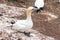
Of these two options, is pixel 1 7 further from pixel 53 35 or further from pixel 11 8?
pixel 53 35

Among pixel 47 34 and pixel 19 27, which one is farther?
pixel 47 34

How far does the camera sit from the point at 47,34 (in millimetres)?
10734

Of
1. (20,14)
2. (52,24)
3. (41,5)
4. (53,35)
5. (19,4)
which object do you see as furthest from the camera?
(19,4)

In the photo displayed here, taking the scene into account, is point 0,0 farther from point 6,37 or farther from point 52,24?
point 6,37

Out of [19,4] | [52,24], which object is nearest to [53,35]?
[52,24]

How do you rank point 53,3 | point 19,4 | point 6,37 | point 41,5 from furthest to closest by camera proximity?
point 53,3 → point 19,4 → point 41,5 → point 6,37

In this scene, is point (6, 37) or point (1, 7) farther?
point (1, 7)

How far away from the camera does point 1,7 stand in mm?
14164

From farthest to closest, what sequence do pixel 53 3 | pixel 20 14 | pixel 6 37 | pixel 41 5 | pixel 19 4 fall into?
pixel 53 3, pixel 19 4, pixel 41 5, pixel 20 14, pixel 6 37

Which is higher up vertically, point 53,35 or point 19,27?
point 19,27

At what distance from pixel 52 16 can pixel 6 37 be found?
541 centimetres

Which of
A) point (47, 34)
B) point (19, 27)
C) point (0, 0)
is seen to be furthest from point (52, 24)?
point (0, 0)

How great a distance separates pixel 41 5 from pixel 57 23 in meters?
2.75

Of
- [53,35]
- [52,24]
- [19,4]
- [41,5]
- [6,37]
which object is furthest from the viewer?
[19,4]
